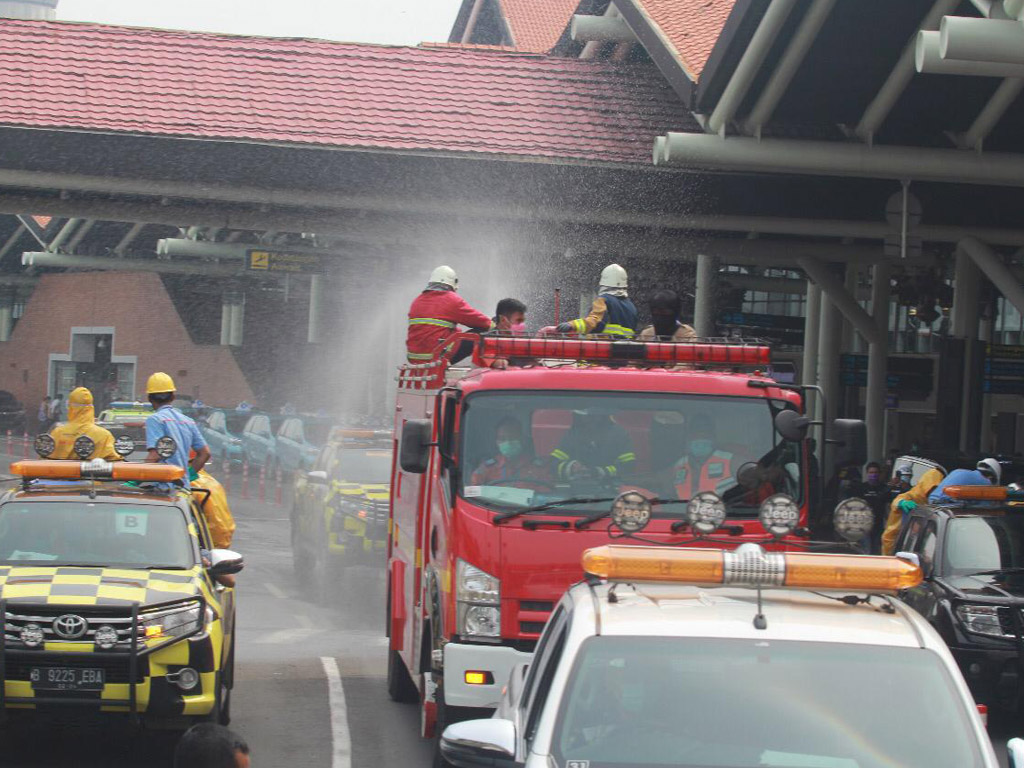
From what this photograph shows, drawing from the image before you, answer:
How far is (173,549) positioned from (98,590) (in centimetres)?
79

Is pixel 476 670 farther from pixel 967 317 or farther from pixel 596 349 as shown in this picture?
pixel 967 317

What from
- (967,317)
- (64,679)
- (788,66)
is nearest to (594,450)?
(64,679)

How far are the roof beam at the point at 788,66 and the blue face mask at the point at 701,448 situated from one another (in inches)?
385

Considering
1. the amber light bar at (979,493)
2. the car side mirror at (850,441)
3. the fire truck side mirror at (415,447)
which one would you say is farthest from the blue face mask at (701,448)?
the amber light bar at (979,493)

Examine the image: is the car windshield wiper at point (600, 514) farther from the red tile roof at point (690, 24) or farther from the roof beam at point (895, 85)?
the red tile roof at point (690, 24)

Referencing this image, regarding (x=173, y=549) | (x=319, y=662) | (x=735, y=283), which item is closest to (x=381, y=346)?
(x=735, y=283)

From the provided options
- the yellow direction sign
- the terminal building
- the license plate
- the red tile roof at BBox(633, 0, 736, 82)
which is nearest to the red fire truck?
the license plate

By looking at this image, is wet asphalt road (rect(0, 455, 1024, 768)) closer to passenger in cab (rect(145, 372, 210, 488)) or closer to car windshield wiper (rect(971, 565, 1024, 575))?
car windshield wiper (rect(971, 565, 1024, 575))

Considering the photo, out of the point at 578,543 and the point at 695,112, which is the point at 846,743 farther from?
the point at 695,112

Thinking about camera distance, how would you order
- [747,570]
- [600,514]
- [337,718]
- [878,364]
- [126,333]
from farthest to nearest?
[126,333]
[878,364]
[337,718]
[600,514]
[747,570]

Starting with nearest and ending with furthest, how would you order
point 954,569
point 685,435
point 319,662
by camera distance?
point 685,435 → point 954,569 → point 319,662

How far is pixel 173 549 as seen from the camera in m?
10.0

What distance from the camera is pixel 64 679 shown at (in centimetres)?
898

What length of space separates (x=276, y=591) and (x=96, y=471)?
8.81m
